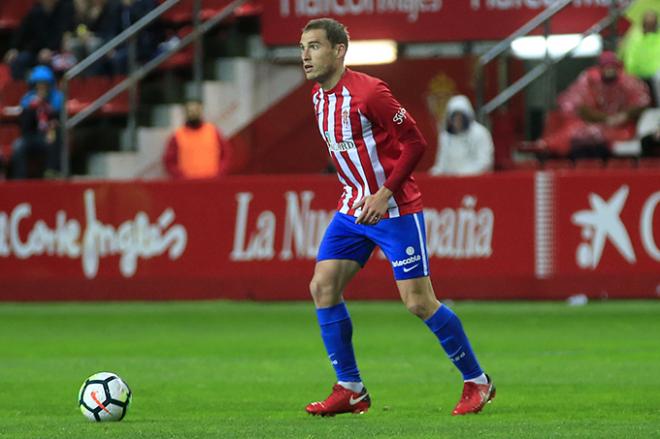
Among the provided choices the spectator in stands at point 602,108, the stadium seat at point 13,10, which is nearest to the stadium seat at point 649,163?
the spectator in stands at point 602,108

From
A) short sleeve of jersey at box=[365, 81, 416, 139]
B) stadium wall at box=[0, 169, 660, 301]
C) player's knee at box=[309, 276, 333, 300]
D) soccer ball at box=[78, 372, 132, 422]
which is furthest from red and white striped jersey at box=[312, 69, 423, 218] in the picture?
stadium wall at box=[0, 169, 660, 301]

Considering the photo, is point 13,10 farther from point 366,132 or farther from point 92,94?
point 366,132

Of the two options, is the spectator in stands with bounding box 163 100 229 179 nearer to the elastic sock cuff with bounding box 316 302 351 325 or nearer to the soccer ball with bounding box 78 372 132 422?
the elastic sock cuff with bounding box 316 302 351 325

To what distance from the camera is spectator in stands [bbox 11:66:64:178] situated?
20.6 metres

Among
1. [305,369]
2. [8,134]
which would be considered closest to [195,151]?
[8,134]

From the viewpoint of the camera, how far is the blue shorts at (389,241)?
866 centimetres

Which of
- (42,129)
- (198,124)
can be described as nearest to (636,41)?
(198,124)

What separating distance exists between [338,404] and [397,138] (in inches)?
58.5

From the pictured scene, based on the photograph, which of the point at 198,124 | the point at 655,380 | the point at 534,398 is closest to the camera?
the point at 534,398

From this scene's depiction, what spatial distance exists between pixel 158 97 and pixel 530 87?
5221mm

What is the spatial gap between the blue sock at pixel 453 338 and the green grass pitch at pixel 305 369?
27 centimetres

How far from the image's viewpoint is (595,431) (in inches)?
310

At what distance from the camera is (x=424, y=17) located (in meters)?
21.8

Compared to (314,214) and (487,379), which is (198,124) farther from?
(487,379)
